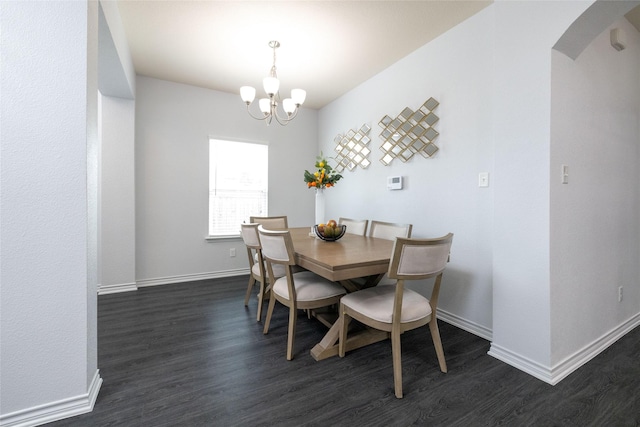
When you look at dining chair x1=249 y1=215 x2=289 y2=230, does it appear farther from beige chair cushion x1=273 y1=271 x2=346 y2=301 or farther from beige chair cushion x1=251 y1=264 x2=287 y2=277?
beige chair cushion x1=273 y1=271 x2=346 y2=301

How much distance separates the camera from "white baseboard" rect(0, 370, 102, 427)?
1.33 metres

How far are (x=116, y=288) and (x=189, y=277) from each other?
83 centimetres

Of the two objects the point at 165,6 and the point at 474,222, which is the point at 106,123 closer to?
the point at 165,6

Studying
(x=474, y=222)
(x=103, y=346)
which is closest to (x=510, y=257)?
(x=474, y=222)

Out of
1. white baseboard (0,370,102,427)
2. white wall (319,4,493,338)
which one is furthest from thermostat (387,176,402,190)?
white baseboard (0,370,102,427)

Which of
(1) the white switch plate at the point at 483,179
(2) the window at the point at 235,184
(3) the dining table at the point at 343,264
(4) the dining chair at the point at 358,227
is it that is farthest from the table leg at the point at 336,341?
(2) the window at the point at 235,184

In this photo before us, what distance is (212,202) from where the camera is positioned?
Result: 4.13 meters

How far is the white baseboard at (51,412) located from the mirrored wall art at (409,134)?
3063 mm

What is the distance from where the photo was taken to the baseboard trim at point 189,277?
3.70m

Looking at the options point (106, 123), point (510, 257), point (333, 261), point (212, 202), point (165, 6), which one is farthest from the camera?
point (212, 202)

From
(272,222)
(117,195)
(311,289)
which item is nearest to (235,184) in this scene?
(272,222)

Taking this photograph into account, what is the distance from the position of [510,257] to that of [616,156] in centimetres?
134

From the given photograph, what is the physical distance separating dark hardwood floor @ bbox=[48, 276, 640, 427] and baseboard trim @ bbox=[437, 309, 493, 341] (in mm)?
86

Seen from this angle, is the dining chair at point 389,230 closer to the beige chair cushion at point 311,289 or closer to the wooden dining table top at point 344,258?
the wooden dining table top at point 344,258
